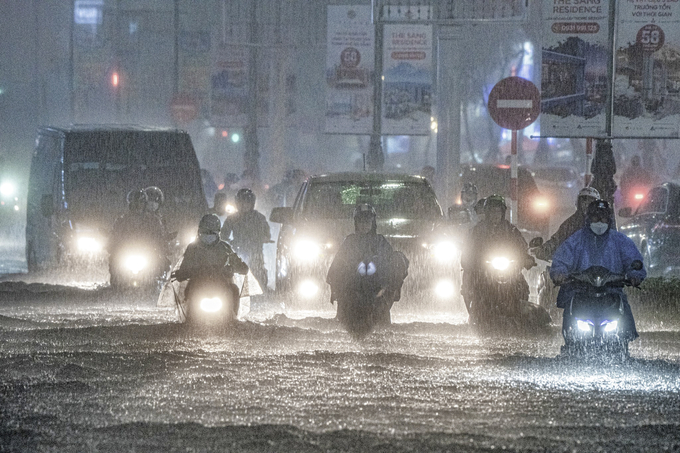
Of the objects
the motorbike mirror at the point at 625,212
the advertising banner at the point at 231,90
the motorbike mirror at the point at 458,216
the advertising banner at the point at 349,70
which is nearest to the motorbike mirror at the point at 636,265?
the motorbike mirror at the point at 458,216

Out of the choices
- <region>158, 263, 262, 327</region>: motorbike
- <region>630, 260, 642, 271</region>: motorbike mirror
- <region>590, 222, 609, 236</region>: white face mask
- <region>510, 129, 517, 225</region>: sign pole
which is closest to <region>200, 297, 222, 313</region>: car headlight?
<region>158, 263, 262, 327</region>: motorbike

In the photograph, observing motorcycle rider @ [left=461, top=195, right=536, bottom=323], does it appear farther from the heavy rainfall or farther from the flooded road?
the flooded road

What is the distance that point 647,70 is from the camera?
19594 mm

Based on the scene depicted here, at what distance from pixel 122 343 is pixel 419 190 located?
5.07 meters

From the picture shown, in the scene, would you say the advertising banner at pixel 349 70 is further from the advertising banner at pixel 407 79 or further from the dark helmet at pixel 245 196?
the dark helmet at pixel 245 196

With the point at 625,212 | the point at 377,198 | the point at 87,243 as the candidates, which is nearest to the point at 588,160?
the point at 625,212

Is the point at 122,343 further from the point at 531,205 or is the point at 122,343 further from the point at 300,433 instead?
the point at 531,205

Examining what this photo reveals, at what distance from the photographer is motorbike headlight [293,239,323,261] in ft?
51.0

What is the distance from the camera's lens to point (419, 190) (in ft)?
53.8

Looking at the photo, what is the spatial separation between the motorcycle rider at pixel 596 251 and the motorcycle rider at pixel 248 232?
7.42m

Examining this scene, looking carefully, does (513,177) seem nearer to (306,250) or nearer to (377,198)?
(377,198)

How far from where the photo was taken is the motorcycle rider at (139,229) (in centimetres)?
1702

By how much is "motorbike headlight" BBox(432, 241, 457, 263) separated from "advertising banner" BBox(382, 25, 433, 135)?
14771 millimetres

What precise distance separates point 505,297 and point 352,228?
8.92 ft
